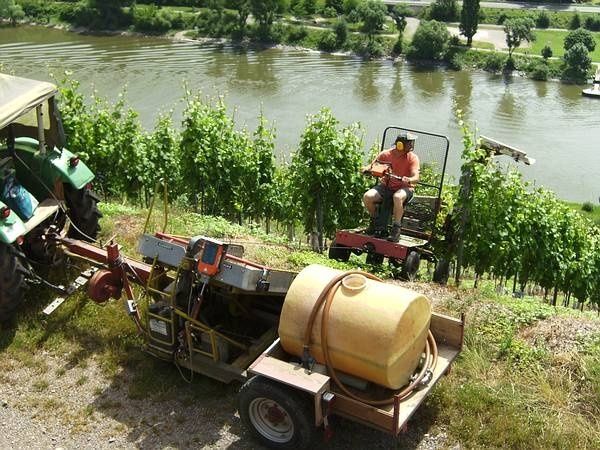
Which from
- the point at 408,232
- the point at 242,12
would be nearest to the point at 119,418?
the point at 408,232

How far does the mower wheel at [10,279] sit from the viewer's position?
6.61 meters

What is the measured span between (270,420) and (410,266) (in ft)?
11.8

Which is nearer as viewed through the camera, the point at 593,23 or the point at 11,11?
the point at 11,11

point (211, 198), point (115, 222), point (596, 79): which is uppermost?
point (115, 222)

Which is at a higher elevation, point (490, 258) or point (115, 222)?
point (115, 222)

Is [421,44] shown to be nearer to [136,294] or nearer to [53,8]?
[53,8]

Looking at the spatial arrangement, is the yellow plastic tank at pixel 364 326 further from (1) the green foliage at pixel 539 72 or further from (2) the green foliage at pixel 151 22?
(2) the green foliage at pixel 151 22

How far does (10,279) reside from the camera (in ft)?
21.8

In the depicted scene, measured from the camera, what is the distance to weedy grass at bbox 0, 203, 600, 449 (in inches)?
222

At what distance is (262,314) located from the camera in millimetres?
6516

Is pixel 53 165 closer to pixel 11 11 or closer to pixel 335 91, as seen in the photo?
pixel 335 91

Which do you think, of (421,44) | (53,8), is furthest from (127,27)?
(421,44)

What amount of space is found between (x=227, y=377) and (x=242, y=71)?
42801 mm

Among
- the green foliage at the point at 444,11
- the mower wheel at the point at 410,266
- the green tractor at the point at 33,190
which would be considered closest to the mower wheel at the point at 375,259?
the mower wheel at the point at 410,266
